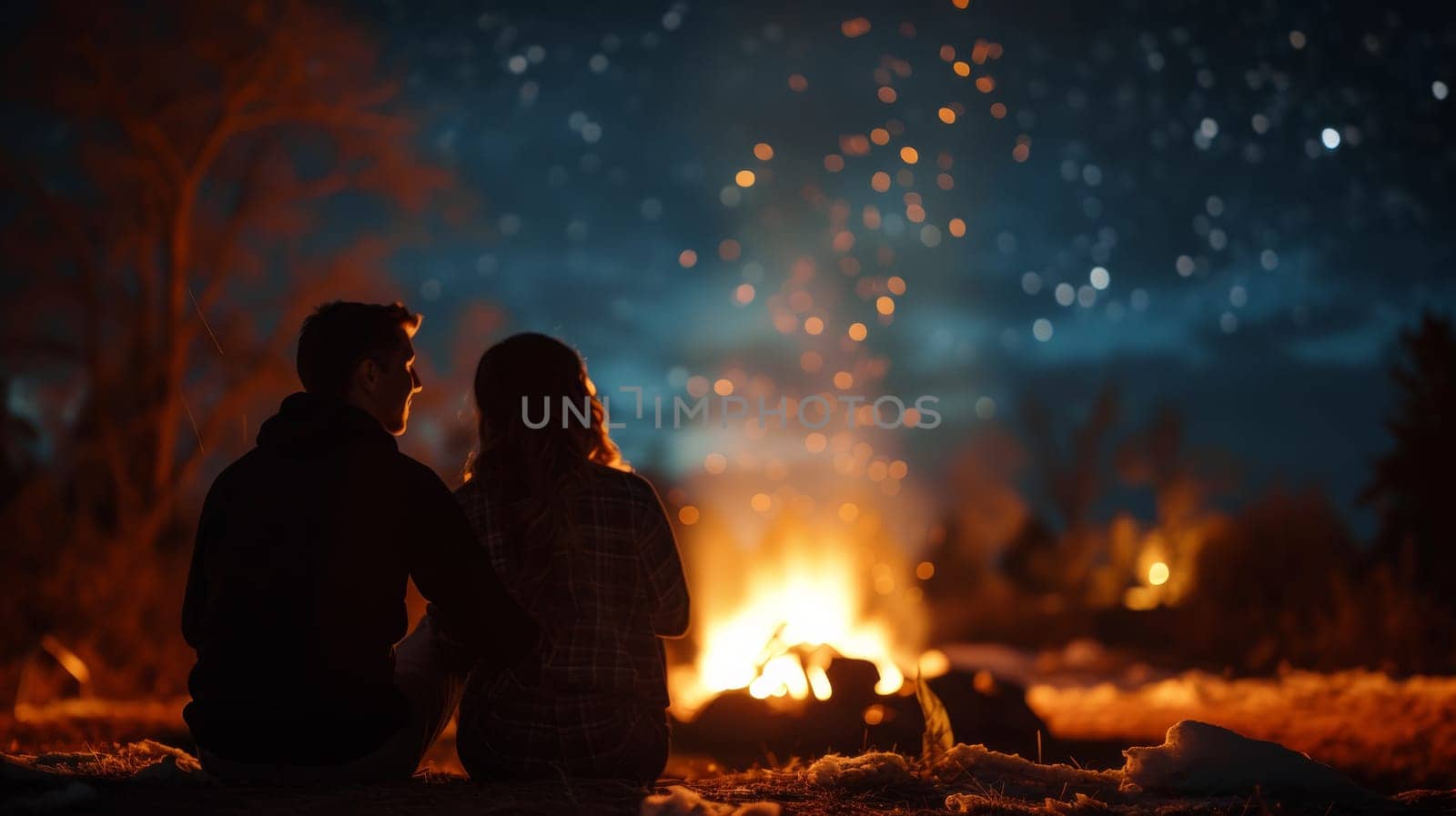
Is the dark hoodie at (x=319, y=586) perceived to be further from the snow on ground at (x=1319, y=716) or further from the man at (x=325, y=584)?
the snow on ground at (x=1319, y=716)

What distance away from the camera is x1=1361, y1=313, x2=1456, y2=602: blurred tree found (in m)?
12.3

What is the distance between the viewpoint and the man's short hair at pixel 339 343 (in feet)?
10.2

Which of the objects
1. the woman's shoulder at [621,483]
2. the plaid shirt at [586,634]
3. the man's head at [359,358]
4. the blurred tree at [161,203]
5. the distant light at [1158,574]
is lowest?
the plaid shirt at [586,634]

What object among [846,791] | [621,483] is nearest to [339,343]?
[621,483]

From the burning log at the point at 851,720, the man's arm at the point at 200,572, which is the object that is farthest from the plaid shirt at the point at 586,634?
the burning log at the point at 851,720

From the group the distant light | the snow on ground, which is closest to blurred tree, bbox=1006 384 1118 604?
the distant light

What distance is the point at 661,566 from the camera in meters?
3.58

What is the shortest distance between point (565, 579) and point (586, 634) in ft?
0.61

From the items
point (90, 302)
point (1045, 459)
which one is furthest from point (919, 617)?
point (90, 302)

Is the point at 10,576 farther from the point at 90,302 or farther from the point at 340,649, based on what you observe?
the point at 340,649

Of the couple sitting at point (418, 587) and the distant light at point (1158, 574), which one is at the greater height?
the distant light at point (1158, 574)

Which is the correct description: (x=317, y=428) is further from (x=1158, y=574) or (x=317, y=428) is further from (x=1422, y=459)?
(x=1158, y=574)

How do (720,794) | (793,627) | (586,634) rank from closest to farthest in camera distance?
(720,794), (586,634), (793,627)

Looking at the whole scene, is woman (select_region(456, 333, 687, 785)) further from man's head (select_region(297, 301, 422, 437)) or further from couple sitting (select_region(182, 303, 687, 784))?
man's head (select_region(297, 301, 422, 437))
